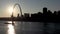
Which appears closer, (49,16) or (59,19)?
(59,19)

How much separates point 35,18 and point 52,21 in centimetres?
1533

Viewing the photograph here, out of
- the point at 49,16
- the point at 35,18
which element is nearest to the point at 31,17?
the point at 35,18

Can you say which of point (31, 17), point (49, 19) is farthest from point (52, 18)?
point (31, 17)

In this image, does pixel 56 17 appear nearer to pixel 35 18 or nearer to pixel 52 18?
pixel 52 18

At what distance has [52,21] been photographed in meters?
191

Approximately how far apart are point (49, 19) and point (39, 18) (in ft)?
30.3

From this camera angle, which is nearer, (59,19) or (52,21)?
(59,19)

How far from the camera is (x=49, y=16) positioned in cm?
18775

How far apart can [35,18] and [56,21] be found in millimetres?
17668

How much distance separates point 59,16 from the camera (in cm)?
17938

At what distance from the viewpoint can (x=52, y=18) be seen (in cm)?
18475

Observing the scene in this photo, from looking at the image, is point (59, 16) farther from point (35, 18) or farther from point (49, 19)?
point (35, 18)

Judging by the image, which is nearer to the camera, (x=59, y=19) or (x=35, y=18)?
(x=59, y=19)

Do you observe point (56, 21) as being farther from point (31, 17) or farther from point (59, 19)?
point (31, 17)
